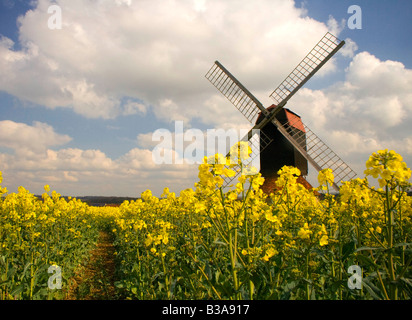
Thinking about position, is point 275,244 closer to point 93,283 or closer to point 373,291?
point 373,291

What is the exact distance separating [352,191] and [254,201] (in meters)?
1.24

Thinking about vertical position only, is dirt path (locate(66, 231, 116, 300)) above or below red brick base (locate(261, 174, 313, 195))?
below

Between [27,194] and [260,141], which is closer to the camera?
[27,194]

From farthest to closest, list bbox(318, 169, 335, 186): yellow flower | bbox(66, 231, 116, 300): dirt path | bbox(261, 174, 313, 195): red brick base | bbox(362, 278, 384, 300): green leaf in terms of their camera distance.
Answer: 1. bbox(261, 174, 313, 195): red brick base
2. bbox(66, 231, 116, 300): dirt path
3. bbox(318, 169, 335, 186): yellow flower
4. bbox(362, 278, 384, 300): green leaf

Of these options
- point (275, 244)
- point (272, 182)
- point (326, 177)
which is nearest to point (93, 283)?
point (275, 244)

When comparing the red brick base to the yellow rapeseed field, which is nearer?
the yellow rapeseed field

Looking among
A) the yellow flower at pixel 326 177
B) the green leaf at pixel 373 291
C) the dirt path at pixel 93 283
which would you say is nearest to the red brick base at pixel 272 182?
the dirt path at pixel 93 283

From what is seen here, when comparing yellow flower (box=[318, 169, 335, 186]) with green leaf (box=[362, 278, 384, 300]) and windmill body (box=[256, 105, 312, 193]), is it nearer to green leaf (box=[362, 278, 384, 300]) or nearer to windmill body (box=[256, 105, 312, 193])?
green leaf (box=[362, 278, 384, 300])

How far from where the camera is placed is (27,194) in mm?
5762

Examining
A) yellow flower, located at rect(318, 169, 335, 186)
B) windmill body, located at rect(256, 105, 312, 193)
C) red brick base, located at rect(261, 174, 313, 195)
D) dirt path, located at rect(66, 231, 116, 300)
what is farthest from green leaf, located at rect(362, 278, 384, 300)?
windmill body, located at rect(256, 105, 312, 193)

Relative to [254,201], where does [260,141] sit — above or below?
above

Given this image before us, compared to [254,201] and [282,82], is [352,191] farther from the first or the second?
[282,82]

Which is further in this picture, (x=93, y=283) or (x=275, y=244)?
(x=93, y=283)
